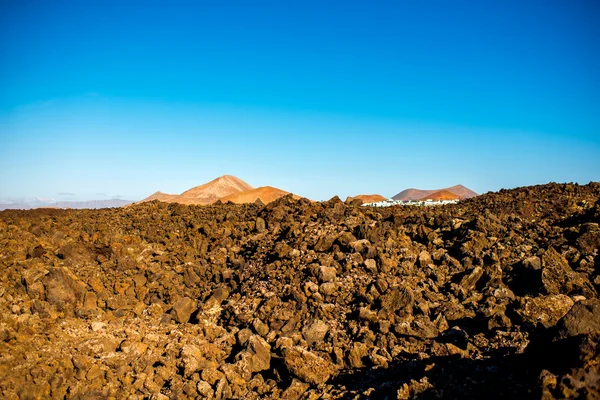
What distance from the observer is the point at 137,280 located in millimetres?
10039

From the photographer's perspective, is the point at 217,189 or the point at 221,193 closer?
the point at 221,193

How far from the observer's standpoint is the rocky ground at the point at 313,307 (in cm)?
562

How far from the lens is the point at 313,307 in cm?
823

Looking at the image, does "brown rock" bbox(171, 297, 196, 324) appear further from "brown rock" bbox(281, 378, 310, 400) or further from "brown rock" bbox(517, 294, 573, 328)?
"brown rock" bbox(517, 294, 573, 328)

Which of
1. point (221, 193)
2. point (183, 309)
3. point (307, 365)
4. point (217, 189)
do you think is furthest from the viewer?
point (217, 189)

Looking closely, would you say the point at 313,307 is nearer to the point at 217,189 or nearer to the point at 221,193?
the point at 221,193

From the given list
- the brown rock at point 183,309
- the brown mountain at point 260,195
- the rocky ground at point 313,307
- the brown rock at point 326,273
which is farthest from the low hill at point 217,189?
the brown rock at point 326,273

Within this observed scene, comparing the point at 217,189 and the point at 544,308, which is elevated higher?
the point at 217,189

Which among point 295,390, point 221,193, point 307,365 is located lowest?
point 295,390

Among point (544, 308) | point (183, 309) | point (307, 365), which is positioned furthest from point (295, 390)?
point (544, 308)

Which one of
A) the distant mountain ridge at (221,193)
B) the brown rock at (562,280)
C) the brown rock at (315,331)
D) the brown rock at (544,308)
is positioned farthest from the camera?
the distant mountain ridge at (221,193)

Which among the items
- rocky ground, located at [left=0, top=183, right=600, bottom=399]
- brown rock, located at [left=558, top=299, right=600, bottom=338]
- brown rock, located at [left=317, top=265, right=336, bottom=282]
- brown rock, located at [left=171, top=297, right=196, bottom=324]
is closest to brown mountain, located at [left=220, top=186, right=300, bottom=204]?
rocky ground, located at [left=0, top=183, right=600, bottom=399]

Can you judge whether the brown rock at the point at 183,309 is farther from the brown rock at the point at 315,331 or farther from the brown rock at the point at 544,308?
the brown rock at the point at 544,308

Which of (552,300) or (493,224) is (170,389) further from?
(493,224)
